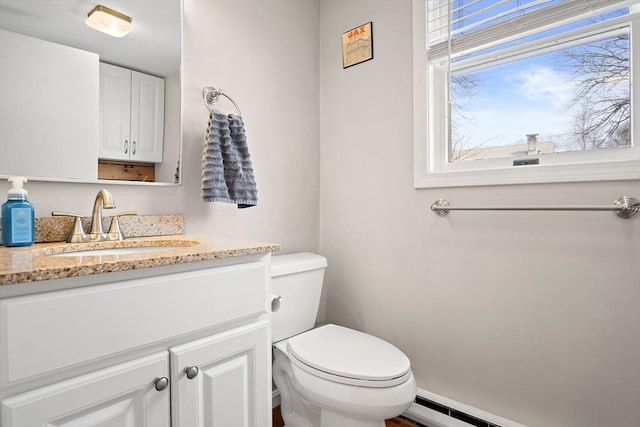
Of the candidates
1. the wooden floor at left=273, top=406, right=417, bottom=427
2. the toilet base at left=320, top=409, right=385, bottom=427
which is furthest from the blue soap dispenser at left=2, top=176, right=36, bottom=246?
Answer: the wooden floor at left=273, top=406, right=417, bottom=427

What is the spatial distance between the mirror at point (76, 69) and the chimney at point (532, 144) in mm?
1398

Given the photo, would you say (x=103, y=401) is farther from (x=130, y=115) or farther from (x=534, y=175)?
(x=534, y=175)

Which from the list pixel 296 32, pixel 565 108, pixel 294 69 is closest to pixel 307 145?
pixel 294 69

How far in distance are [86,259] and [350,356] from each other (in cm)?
91

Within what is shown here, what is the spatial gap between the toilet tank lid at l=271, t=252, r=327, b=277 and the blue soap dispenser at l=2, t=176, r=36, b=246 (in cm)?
80

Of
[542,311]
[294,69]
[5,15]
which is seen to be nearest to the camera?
[5,15]

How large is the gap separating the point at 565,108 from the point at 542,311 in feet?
2.49

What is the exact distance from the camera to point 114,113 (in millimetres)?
1252

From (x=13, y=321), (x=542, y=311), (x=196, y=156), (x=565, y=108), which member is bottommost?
(x=542, y=311)

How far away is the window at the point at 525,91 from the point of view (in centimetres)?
118

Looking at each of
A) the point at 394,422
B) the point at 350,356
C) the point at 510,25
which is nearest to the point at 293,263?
the point at 350,356

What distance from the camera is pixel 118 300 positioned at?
2.50ft

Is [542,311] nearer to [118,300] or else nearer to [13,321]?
[118,300]

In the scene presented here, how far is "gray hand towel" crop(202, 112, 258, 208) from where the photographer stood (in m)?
1.37
